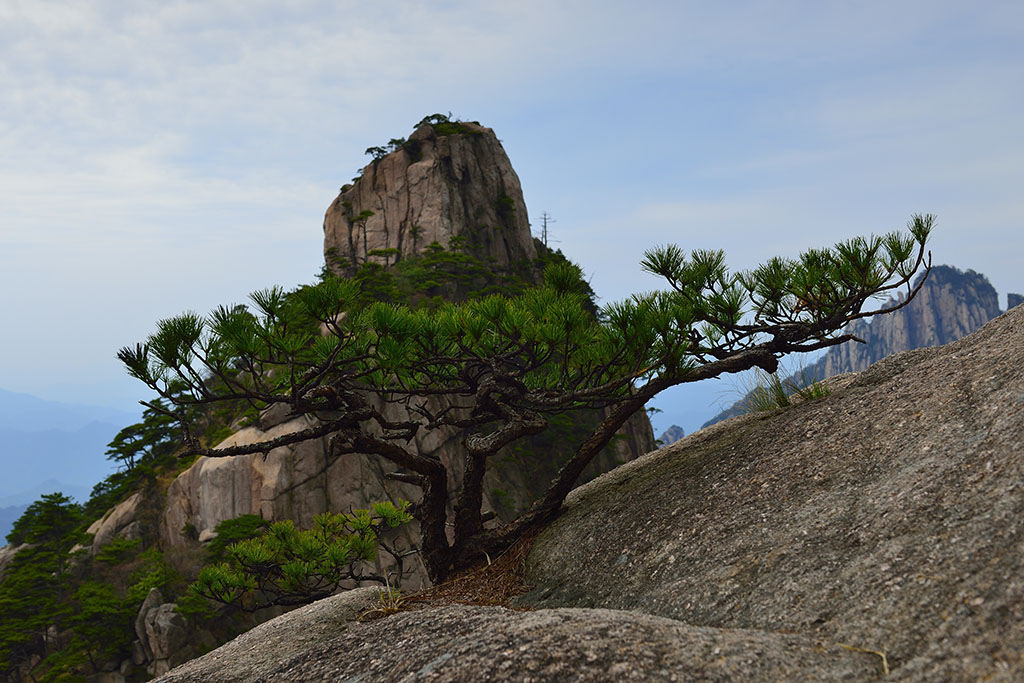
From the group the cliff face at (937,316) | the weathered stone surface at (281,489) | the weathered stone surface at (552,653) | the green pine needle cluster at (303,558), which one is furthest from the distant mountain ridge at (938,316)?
the weathered stone surface at (552,653)

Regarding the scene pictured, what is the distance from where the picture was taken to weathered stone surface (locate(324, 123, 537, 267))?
39.5 metres

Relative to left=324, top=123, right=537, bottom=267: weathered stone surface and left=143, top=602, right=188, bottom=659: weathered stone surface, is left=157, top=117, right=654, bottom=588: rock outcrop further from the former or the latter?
left=143, top=602, right=188, bottom=659: weathered stone surface

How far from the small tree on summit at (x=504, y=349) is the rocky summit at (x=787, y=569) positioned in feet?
2.67

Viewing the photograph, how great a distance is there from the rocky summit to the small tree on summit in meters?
0.81

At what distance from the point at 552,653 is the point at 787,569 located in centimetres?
155

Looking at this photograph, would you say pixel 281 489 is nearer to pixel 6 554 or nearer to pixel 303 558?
pixel 303 558

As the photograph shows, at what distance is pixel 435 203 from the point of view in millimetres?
39438

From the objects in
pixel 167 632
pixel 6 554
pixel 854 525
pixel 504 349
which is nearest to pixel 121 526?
pixel 6 554

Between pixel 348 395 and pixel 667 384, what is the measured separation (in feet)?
9.83

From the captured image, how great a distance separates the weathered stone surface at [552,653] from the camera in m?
2.87

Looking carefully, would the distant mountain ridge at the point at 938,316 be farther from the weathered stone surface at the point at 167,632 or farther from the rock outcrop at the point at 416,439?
the weathered stone surface at the point at 167,632

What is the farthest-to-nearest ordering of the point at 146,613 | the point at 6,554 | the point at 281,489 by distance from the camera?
the point at 6,554 → the point at 281,489 → the point at 146,613

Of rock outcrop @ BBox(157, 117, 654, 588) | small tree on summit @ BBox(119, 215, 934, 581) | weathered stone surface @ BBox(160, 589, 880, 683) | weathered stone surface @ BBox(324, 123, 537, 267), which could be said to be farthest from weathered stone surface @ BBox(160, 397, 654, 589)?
weathered stone surface @ BBox(324, 123, 537, 267)

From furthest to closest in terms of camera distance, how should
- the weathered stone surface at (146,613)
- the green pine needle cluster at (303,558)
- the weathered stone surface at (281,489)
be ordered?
the weathered stone surface at (281,489)
the weathered stone surface at (146,613)
the green pine needle cluster at (303,558)
